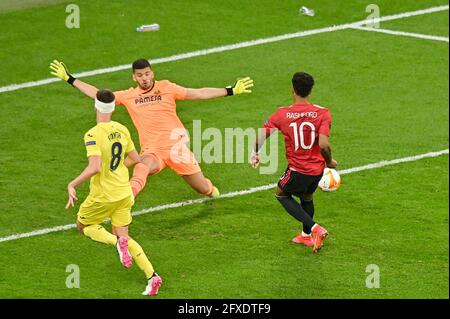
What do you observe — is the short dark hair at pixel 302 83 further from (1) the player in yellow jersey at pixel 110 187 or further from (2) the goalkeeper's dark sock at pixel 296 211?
(1) the player in yellow jersey at pixel 110 187

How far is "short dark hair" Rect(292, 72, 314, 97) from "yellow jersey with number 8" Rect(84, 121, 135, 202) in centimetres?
212

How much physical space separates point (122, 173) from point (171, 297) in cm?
150

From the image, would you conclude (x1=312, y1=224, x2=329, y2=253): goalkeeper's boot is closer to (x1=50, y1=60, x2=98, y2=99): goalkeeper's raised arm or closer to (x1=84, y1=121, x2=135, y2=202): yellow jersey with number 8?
(x1=84, y1=121, x2=135, y2=202): yellow jersey with number 8

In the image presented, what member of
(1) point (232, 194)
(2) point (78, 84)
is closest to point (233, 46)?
(1) point (232, 194)

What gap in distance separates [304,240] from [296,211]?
0.56 m

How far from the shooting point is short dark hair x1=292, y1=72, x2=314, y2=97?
14.7 m

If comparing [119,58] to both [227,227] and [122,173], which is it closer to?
[227,227]

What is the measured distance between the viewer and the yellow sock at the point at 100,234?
14.3 metres

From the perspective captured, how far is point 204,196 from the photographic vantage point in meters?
17.2

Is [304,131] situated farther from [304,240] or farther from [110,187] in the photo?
[110,187]

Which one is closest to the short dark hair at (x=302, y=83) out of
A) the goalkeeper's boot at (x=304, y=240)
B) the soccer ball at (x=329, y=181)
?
the soccer ball at (x=329, y=181)

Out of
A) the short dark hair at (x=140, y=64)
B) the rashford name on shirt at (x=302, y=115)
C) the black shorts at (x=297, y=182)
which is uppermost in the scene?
the short dark hair at (x=140, y=64)

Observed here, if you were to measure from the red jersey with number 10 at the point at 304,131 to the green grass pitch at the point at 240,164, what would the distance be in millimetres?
1138

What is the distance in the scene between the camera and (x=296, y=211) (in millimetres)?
15242
